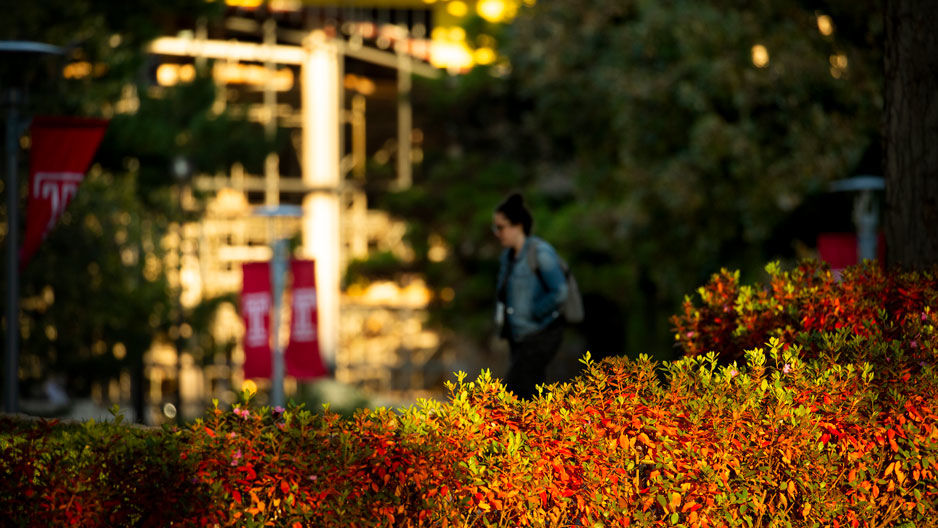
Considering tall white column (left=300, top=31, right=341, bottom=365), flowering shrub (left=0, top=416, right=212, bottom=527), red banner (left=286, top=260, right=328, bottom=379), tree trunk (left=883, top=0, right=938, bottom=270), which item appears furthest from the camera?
tall white column (left=300, top=31, right=341, bottom=365)

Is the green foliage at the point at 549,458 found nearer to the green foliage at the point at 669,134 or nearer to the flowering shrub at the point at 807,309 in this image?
the flowering shrub at the point at 807,309

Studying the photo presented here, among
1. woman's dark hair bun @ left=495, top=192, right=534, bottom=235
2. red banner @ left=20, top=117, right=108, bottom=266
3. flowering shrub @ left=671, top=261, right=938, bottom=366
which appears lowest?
flowering shrub @ left=671, top=261, right=938, bottom=366

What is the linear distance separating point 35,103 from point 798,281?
14360 mm

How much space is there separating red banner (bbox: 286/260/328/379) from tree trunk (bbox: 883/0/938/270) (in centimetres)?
1623

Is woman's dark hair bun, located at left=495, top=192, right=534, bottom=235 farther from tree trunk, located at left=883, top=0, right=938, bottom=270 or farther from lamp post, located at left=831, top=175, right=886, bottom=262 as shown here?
lamp post, located at left=831, top=175, right=886, bottom=262

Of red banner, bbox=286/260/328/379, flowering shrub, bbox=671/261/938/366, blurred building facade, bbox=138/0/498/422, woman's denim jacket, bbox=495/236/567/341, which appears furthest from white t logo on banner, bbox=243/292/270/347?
flowering shrub, bbox=671/261/938/366

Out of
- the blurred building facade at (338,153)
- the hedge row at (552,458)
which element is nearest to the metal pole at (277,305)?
the blurred building facade at (338,153)

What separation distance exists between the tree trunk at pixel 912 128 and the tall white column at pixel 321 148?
30.3 meters

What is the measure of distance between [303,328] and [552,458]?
66.6 ft

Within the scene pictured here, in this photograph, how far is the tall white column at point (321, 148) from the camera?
39.5 meters

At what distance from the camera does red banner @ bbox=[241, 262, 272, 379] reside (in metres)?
24.7

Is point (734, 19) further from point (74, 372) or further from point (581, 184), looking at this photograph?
point (74, 372)

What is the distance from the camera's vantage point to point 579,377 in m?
5.48

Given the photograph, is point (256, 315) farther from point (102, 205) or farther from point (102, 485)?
point (102, 485)
